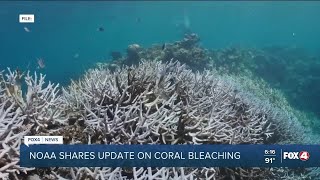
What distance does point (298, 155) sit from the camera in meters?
1.97

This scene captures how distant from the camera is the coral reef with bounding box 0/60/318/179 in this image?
1.92 meters

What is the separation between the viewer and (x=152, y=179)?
1.84m

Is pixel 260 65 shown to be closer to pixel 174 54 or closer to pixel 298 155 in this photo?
pixel 174 54

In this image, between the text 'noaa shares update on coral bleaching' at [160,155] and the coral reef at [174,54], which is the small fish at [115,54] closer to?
the coral reef at [174,54]

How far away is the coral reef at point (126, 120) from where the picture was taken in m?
1.92

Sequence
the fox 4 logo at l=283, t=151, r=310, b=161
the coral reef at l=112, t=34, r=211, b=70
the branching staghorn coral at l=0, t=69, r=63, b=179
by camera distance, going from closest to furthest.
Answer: the branching staghorn coral at l=0, t=69, r=63, b=179 < the fox 4 logo at l=283, t=151, r=310, b=161 < the coral reef at l=112, t=34, r=211, b=70

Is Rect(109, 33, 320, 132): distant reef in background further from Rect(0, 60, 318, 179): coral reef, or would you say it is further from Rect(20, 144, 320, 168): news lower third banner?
Rect(20, 144, 320, 168): news lower third banner

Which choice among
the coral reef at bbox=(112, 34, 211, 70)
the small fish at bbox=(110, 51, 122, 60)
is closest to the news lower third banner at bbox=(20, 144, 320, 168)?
the coral reef at bbox=(112, 34, 211, 70)

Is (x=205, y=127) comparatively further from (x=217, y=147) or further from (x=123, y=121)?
(x=123, y=121)

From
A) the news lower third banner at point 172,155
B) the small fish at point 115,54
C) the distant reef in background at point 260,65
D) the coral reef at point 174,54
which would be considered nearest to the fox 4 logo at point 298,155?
the news lower third banner at point 172,155

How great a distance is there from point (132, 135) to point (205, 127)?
1.89 ft

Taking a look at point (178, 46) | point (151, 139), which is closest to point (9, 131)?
point (151, 139)

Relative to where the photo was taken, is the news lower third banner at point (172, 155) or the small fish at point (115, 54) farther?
the small fish at point (115, 54)

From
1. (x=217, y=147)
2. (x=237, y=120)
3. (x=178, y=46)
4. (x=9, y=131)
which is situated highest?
(x=178, y=46)
